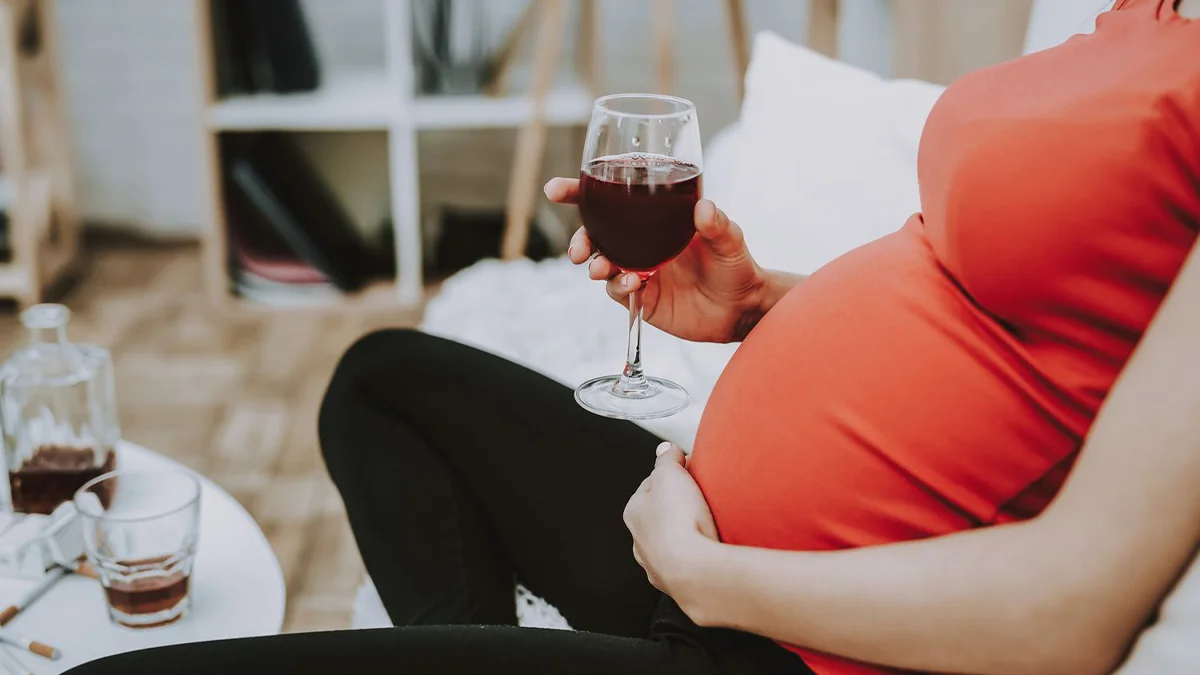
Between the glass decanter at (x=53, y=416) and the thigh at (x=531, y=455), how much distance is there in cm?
23

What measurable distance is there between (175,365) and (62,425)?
4.43 ft

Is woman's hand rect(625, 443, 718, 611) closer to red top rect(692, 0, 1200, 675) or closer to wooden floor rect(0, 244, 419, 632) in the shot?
red top rect(692, 0, 1200, 675)

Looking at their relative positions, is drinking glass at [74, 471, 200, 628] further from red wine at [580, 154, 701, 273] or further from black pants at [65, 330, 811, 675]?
red wine at [580, 154, 701, 273]

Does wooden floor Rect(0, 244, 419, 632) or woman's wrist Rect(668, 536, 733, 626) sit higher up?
woman's wrist Rect(668, 536, 733, 626)

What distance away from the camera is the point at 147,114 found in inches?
118

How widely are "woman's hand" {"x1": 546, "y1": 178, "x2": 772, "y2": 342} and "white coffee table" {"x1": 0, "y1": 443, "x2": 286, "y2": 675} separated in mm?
387

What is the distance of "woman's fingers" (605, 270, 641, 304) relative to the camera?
909 millimetres

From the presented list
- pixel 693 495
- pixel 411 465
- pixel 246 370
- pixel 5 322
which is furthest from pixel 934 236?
pixel 5 322

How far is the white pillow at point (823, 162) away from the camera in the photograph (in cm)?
127

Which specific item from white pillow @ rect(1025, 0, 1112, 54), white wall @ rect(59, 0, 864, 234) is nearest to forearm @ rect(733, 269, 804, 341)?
white pillow @ rect(1025, 0, 1112, 54)

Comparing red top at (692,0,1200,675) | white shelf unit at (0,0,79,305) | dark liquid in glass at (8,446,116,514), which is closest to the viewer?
red top at (692,0,1200,675)

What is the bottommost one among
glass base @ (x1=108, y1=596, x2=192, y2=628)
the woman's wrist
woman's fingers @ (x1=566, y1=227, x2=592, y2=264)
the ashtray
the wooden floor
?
the wooden floor

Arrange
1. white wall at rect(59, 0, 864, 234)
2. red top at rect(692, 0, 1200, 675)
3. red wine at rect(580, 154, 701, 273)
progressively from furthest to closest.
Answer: white wall at rect(59, 0, 864, 234), red wine at rect(580, 154, 701, 273), red top at rect(692, 0, 1200, 675)

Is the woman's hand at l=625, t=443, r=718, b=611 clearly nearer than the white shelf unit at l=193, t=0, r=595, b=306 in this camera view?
Yes
